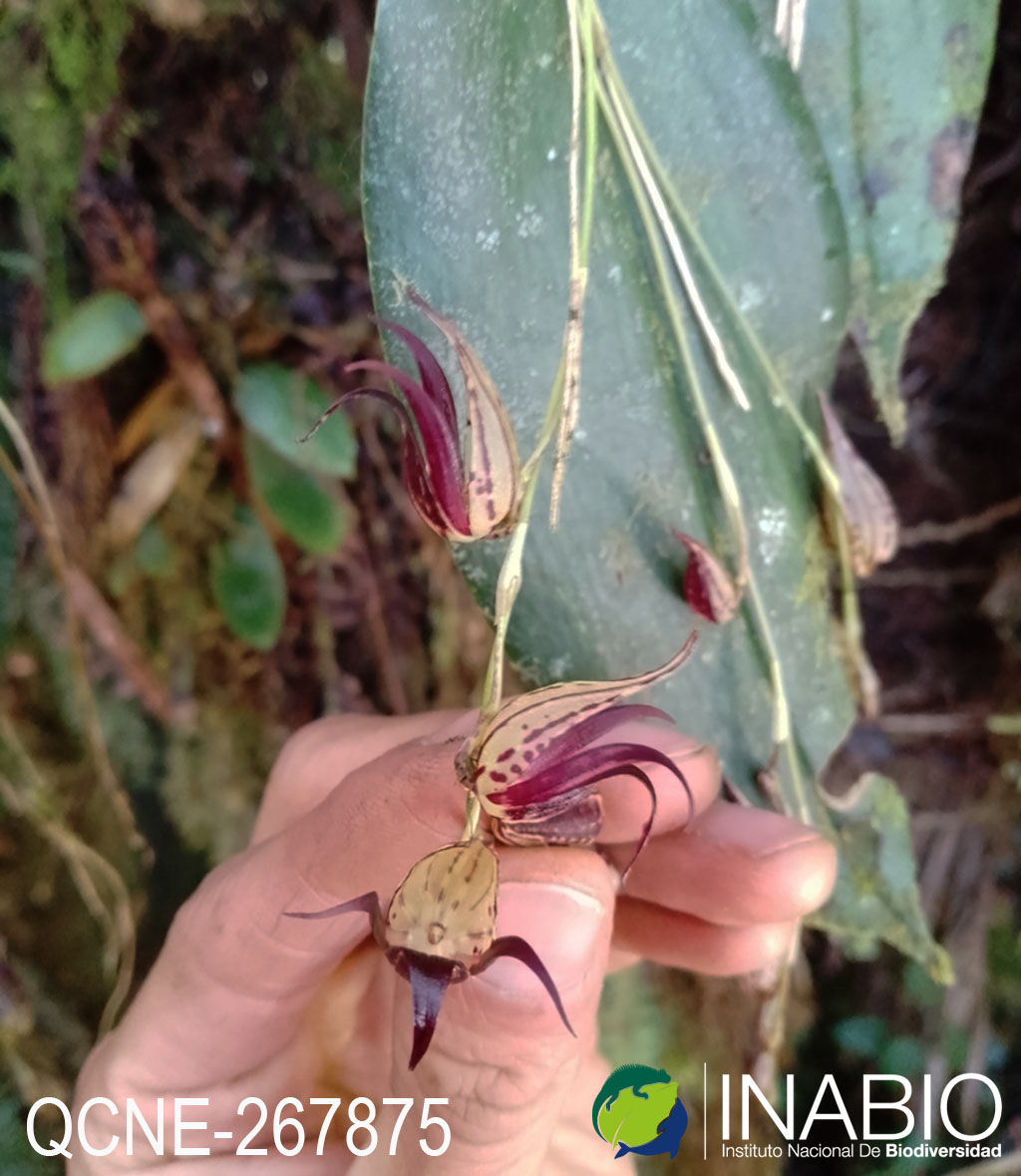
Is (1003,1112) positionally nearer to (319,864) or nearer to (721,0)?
(319,864)

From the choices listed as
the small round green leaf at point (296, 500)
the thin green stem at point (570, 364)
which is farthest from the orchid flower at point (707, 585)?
the small round green leaf at point (296, 500)

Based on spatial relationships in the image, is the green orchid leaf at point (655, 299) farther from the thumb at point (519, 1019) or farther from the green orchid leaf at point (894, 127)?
the thumb at point (519, 1019)

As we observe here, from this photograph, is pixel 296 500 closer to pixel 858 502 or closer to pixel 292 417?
pixel 292 417

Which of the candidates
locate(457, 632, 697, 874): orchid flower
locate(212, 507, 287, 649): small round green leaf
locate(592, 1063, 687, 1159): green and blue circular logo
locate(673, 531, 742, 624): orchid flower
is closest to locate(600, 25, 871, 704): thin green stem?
locate(673, 531, 742, 624): orchid flower

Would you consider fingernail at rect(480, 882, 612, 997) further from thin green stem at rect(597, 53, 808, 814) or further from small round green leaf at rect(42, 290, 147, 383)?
small round green leaf at rect(42, 290, 147, 383)

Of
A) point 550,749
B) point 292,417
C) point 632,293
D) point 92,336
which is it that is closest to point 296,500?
point 292,417

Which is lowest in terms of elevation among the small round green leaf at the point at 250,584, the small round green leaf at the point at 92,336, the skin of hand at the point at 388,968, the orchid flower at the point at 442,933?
the skin of hand at the point at 388,968
